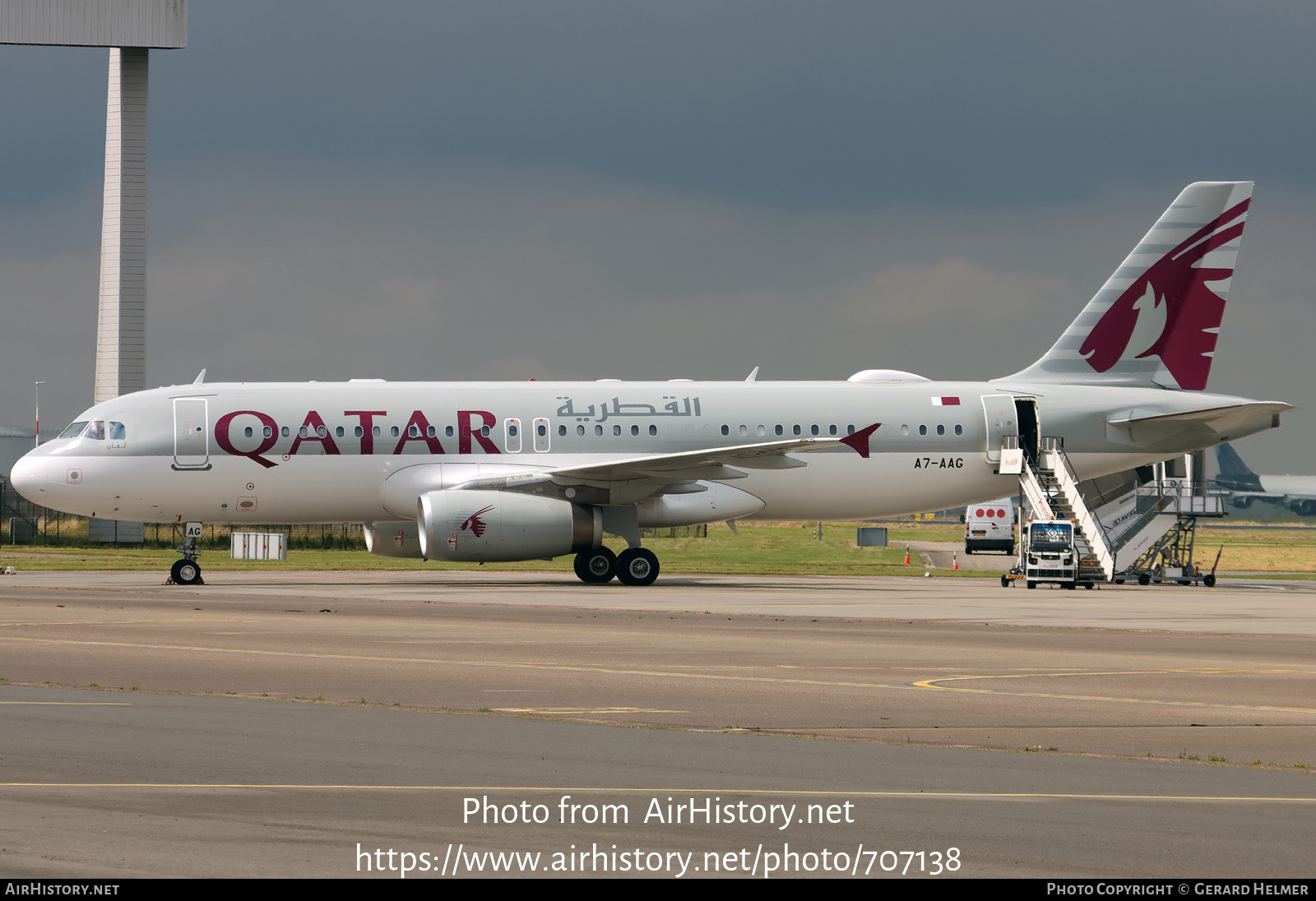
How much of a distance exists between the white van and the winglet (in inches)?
925

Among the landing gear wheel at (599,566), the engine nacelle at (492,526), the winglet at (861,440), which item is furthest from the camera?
the winglet at (861,440)

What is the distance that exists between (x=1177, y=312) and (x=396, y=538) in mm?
20899

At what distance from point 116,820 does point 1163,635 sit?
55.5 ft

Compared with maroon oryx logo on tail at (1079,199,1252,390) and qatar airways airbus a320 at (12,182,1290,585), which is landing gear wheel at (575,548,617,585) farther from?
maroon oryx logo on tail at (1079,199,1252,390)

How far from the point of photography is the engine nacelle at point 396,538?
124ft

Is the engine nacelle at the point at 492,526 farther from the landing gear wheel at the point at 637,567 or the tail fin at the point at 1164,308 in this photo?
the tail fin at the point at 1164,308

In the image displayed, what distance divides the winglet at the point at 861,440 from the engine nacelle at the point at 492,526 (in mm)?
7146

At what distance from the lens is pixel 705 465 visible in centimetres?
3531

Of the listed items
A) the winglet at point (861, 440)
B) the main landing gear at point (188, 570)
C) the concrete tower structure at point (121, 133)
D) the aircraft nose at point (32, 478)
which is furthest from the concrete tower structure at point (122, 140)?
the winglet at point (861, 440)

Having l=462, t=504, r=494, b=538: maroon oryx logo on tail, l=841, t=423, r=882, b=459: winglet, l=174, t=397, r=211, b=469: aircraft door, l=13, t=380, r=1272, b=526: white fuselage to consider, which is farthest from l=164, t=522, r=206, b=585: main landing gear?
l=841, t=423, r=882, b=459: winglet

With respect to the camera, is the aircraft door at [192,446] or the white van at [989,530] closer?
the aircraft door at [192,446]

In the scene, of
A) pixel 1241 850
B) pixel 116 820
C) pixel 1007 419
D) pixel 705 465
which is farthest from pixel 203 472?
pixel 1241 850

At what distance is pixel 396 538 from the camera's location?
37.8 meters

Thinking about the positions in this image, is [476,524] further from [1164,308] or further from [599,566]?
[1164,308]
